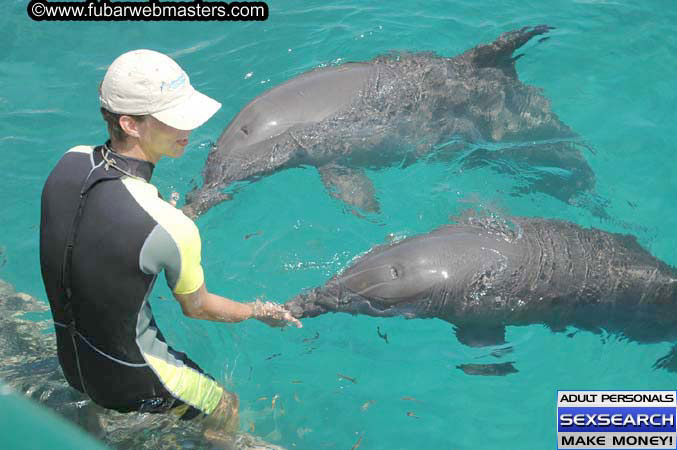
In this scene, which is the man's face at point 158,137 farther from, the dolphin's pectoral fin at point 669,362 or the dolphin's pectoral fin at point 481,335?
the dolphin's pectoral fin at point 669,362

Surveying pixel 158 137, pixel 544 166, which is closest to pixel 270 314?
pixel 158 137

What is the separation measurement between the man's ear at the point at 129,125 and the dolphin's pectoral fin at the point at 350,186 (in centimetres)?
395

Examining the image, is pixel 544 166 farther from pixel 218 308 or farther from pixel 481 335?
pixel 218 308

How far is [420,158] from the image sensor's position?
26.0ft

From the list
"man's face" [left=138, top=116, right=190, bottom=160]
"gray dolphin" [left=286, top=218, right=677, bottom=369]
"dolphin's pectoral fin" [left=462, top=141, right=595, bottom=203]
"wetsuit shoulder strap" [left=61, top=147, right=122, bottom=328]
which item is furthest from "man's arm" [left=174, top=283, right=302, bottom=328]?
"dolphin's pectoral fin" [left=462, top=141, right=595, bottom=203]

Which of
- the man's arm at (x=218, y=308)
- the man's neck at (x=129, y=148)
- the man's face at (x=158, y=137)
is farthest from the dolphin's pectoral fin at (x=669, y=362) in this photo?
the man's neck at (x=129, y=148)

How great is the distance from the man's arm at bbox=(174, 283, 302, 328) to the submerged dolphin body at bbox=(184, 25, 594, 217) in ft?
9.02

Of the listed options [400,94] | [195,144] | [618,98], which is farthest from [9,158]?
[618,98]

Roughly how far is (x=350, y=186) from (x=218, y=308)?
372cm

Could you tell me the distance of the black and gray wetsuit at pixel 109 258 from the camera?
11.4 feet

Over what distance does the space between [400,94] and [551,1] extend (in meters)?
4.14

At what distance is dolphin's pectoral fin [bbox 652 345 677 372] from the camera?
636cm

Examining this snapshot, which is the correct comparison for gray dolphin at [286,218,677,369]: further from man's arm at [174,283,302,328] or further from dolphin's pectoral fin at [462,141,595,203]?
dolphin's pectoral fin at [462,141,595,203]

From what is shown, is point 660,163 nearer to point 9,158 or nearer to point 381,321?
point 381,321
